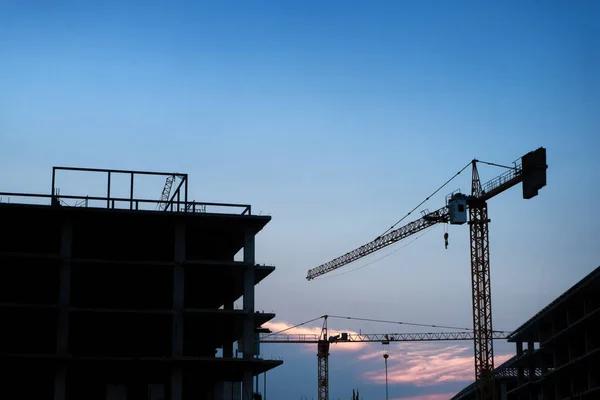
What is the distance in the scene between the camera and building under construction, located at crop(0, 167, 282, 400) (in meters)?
92.0

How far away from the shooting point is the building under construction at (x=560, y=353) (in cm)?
11338

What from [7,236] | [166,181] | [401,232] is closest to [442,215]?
[401,232]

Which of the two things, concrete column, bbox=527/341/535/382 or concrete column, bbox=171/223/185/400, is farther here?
concrete column, bbox=527/341/535/382

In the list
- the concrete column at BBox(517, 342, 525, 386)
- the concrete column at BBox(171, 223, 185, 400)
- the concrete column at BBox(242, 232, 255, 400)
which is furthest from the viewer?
the concrete column at BBox(517, 342, 525, 386)

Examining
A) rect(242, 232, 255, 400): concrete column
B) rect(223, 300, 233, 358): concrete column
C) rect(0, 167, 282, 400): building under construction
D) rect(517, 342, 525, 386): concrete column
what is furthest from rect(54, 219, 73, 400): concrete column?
rect(517, 342, 525, 386): concrete column

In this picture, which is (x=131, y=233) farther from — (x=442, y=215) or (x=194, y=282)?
(x=442, y=215)

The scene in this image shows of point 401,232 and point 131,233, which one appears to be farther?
point 401,232

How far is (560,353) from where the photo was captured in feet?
418

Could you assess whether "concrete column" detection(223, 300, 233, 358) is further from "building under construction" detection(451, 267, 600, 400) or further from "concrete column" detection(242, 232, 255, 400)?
"building under construction" detection(451, 267, 600, 400)

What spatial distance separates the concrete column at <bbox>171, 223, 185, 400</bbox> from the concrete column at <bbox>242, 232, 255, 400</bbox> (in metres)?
6.16

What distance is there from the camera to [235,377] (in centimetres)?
9594

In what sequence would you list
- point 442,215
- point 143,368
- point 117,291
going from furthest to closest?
point 442,215 → point 117,291 → point 143,368

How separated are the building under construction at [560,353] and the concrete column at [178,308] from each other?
152 feet

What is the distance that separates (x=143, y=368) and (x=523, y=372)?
7091 centimetres
